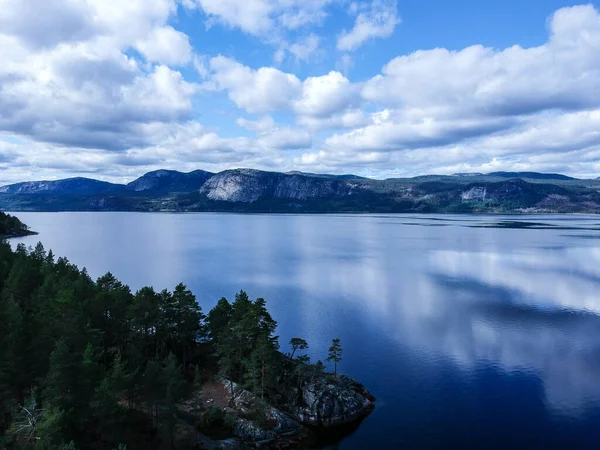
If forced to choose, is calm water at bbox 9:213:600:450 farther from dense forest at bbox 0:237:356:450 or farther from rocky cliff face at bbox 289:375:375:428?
dense forest at bbox 0:237:356:450

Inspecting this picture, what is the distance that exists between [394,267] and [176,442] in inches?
4616

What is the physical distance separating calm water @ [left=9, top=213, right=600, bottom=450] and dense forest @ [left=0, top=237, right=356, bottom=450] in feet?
38.8

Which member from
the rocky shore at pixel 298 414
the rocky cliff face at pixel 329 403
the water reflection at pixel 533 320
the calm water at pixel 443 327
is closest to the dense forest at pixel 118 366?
the rocky shore at pixel 298 414

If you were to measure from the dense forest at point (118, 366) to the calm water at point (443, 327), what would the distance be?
11813 mm

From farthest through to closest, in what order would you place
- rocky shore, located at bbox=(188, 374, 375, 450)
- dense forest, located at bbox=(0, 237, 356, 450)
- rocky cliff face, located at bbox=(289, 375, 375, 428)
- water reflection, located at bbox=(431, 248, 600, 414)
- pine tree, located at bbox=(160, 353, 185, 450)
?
water reflection, located at bbox=(431, 248, 600, 414) → rocky cliff face, located at bbox=(289, 375, 375, 428) → rocky shore, located at bbox=(188, 374, 375, 450) → pine tree, located at bbox=(160, 353, 185, 450) → dense forest, located at bbox=(0, 237, 356, 450)

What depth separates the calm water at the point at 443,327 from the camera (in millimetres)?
47344

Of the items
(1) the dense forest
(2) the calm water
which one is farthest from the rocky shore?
(2) the calm water

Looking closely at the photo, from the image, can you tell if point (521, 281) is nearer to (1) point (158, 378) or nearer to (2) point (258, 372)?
(2) point (258, 372)

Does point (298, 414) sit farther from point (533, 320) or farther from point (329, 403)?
point (533, 320)

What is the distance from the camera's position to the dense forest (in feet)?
116

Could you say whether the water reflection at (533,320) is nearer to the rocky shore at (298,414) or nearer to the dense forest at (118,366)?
the rocky shore at (298,414)

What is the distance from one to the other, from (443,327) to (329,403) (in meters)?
39.9

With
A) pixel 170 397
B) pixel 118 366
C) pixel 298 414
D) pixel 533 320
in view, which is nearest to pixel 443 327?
pixel 533 320

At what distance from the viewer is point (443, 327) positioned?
81.2 metres
